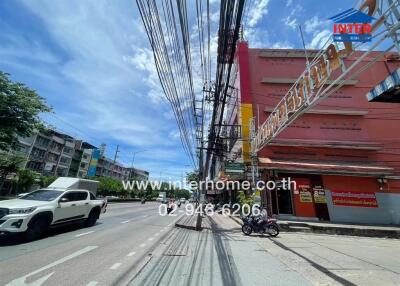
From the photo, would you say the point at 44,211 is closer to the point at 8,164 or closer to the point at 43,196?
the point at 43,196

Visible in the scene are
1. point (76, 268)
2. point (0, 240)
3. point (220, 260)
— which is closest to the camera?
point (76, 268)

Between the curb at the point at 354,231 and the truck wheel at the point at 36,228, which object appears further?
the curb at the point at 354,231

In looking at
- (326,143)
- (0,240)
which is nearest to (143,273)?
(0,240)

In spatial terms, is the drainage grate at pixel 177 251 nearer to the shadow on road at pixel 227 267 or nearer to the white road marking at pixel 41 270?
the shadow on road at pixel 227 267

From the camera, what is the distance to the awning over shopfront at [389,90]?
8258 millimetres

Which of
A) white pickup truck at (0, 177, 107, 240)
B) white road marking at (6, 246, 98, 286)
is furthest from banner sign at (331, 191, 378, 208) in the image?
white road marking at (6, 246, 98, 286)

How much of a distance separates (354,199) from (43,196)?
19736mm

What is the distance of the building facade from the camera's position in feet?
56.8

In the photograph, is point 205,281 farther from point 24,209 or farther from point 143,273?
point 24,209

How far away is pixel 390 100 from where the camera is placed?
9.68 meters

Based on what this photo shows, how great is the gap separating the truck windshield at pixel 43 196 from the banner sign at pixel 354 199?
17890 mm

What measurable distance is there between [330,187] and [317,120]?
5.64 meters

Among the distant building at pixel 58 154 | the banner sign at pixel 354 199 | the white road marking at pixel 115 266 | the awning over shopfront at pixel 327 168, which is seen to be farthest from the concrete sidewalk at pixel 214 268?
the distant building at pixel 58 154

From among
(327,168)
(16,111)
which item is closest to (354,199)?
(327,168)
